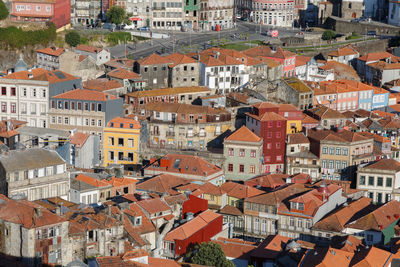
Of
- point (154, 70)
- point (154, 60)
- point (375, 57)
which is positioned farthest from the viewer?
point (375, 57)

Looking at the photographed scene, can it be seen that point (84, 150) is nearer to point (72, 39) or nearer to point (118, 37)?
point (72, 39)

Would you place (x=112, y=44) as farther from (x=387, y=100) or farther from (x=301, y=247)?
(x=301, y=247)

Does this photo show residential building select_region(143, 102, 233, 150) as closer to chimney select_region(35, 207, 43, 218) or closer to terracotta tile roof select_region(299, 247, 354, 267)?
terracotta tile roof select_region(299, 247, 354, 267)

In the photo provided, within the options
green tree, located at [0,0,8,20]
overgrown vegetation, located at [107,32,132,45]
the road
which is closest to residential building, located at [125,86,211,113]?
the road

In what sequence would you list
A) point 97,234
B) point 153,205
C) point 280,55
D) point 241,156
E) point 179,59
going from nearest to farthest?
point 97,234 → point 153,205 → point 241,156 → point 179,59 → point 280,55

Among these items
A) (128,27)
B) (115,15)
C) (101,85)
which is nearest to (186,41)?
(128,27)

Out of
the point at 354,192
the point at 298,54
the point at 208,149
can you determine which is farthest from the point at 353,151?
the point at 298,54
